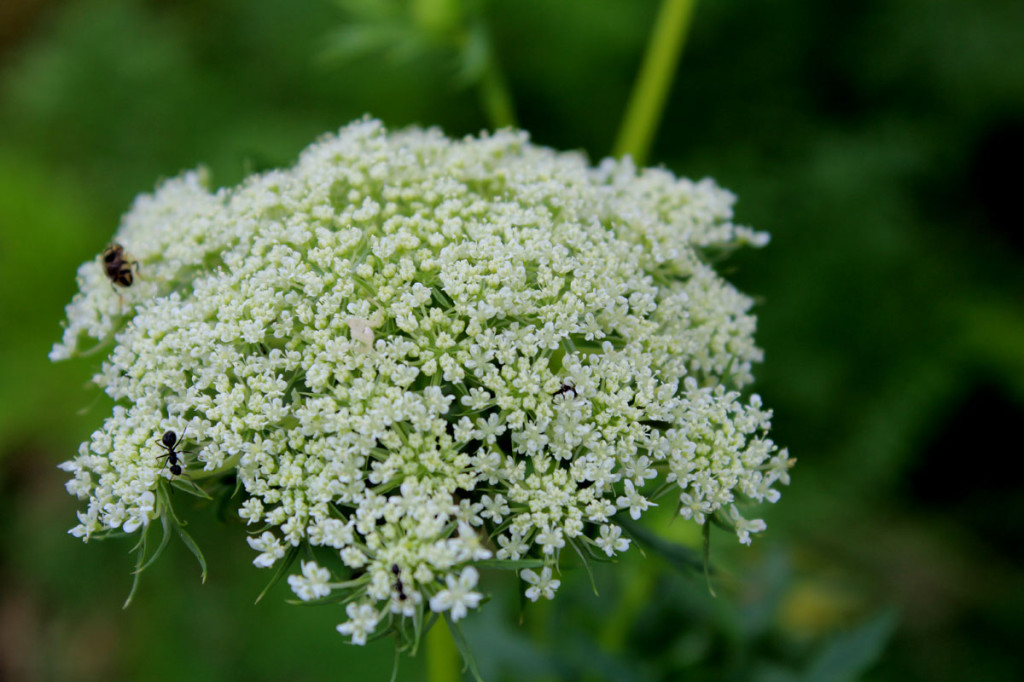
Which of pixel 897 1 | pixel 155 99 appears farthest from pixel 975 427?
pixel 155 99

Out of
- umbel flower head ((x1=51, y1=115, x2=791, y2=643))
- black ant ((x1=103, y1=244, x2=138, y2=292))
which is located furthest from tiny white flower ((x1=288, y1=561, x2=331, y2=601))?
black ant ((x1=103, y1=244, x2=138, y2=292))

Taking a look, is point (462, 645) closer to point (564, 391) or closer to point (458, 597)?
point (458, 597)

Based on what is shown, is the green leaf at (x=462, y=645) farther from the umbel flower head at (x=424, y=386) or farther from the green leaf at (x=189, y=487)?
the green leaf at (x=189, y=487)

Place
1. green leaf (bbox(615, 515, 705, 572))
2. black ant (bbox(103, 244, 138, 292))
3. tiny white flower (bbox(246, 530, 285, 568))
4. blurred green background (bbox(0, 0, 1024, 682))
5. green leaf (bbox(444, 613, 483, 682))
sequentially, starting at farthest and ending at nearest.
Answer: blurred green background (bbox(0, 0, 1024, 682)) → black ant (bbox(103, 244, 138, 292)) → green leaf (bbox(615, 515, 705, 572)) → tiny white flower (bbox(246, 530, 285, 568)) → green leaf (bbox(444, 613, 483, 682))

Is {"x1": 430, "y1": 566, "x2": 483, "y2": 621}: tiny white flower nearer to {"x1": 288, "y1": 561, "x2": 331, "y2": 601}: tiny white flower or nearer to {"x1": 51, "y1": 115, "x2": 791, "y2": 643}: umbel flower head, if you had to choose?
{"x1": 51, "y1": 115, "x2": 791, "y2": 643}: umbel flower head

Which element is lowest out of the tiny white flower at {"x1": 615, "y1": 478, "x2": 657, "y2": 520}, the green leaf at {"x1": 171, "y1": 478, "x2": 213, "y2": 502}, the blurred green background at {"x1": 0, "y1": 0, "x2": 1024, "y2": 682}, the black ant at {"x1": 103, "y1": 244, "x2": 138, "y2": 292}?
the green leaf at {"x1": 171, "y1": 478, "x2": 213, "y2": 502}

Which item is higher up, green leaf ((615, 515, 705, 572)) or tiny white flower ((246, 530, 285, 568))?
green leaf ((615, 515, 705, 572))
